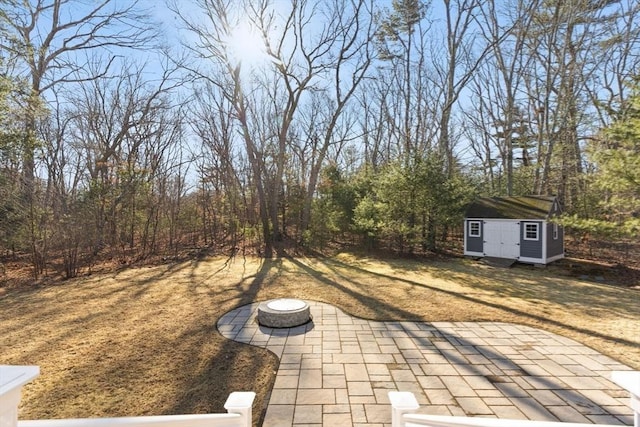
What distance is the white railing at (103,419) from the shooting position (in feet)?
3.09

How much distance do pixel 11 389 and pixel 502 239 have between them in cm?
1441

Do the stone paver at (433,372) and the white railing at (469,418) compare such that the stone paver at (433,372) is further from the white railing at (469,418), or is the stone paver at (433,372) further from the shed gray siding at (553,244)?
the shed gray siding at (553,244)

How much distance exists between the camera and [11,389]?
3.07ft

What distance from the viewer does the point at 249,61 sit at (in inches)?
582

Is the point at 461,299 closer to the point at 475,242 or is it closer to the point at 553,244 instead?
the point at 475,242

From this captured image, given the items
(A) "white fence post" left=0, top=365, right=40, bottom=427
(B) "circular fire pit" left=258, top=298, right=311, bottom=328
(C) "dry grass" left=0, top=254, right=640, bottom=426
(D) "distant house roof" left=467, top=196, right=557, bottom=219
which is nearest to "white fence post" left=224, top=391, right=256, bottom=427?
(A) "white fence post" left=0, top=365, right=40, bottom=427

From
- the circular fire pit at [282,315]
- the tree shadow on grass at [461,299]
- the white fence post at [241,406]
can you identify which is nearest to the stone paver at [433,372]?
the circular fire pit at [282,315]

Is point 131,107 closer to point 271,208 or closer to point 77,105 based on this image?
point 77,105

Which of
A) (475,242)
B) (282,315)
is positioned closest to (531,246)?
(475,242)

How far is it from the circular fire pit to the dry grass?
79cm

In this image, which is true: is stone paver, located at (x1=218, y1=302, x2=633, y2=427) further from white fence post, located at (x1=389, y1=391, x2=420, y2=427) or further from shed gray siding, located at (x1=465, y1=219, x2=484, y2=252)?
shed gray siding, located at (x1=465, y1=219, x2=484, y2=252)

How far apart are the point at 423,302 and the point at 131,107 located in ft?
56.4

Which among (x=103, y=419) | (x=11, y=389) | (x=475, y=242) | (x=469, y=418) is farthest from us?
(x=475, y=242)

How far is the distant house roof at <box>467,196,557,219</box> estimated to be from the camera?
12062 millimetres
